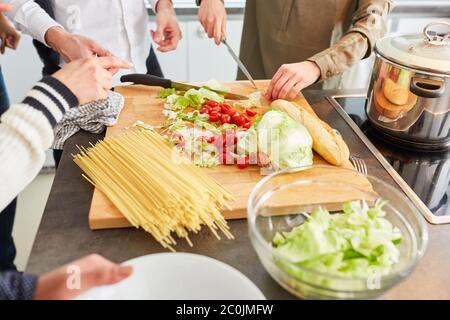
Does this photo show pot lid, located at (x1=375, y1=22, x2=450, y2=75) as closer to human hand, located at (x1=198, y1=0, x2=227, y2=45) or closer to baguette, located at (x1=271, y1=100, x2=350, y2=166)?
baguette, located at (x1=271, y1=100, x2=350, y2=166)

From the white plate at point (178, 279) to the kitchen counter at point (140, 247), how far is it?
0.09m

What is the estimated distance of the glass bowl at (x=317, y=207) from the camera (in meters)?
0.68

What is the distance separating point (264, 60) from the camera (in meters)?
1.81

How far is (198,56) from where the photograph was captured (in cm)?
254

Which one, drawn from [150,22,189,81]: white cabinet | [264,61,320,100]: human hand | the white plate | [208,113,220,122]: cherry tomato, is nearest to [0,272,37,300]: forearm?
the white plate

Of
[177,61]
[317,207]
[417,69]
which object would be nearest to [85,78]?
[317,207]

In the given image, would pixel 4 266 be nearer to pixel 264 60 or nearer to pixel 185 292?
pixel 185 292

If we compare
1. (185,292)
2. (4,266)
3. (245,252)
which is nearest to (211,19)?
(245,252)

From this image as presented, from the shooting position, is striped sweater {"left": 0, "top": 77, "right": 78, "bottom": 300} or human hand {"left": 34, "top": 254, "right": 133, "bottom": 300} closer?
human hand {"left": 34, "top": 254, "right": 133, "bottom": 300}

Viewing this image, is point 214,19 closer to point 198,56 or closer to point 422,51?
point 422,51

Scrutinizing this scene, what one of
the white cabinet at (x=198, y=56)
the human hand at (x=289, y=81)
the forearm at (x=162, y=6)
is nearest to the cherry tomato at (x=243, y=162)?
the human hand at (x=289, y=81)

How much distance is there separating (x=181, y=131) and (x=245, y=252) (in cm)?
45

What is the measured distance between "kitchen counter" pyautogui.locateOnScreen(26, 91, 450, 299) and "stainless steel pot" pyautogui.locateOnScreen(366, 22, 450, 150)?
0.33m

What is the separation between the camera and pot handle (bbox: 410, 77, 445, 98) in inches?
42.6
